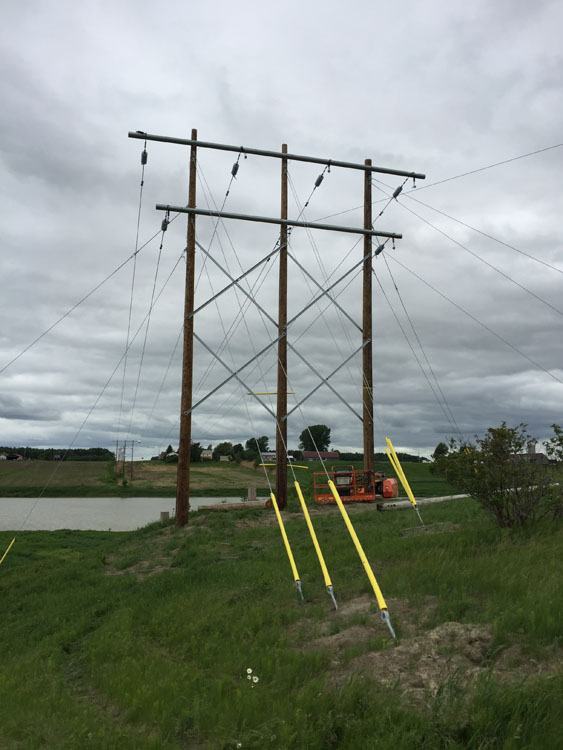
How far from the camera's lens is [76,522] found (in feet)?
137

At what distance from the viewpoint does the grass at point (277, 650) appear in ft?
16.7

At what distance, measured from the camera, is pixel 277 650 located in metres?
7.23

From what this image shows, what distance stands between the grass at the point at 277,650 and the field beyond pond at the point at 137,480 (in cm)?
4698

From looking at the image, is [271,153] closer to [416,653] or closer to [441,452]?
[441,452]

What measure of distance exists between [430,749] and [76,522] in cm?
4158

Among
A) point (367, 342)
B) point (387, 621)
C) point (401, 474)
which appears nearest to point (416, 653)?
point (387, 621)

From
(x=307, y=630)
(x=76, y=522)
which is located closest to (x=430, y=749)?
(x=307, y=630)

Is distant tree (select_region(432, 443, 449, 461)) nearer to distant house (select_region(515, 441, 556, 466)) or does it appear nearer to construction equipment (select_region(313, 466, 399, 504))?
distant house (select_region(515, 441, 556, 466))

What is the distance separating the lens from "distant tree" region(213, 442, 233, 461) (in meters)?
125

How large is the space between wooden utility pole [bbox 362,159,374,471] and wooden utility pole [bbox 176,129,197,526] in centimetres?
719

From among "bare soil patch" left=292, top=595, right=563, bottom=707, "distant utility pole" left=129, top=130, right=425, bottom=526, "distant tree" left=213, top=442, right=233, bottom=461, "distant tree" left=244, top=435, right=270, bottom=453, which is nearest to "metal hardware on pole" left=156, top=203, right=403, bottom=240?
"distant utility pole" left=129, top=130, right=425, bottom=526

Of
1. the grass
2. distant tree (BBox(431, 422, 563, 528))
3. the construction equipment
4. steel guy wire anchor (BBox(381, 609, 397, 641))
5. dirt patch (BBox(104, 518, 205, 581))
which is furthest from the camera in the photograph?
the construction equipment

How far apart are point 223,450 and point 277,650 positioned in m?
123

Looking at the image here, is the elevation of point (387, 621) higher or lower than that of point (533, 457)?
lower
